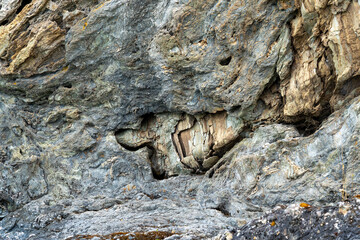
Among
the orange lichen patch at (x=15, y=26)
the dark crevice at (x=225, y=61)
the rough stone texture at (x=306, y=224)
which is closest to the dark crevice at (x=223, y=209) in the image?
the rough stone texture at (x=306, y=224)

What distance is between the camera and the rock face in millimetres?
12112

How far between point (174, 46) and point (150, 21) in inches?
71.4

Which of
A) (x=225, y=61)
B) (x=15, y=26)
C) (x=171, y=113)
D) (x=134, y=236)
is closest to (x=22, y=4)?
(x=15, y=26)

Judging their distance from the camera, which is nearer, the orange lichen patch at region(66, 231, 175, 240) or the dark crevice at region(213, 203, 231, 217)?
the orange lichen patch at region(66, 231, 175, 240)

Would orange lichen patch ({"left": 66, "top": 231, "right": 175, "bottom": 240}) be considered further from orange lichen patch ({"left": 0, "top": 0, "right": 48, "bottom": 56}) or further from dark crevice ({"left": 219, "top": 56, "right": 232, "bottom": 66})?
orange lichen patch ({"left": 0, "top": 0, "right": 48, "bottom": 56})

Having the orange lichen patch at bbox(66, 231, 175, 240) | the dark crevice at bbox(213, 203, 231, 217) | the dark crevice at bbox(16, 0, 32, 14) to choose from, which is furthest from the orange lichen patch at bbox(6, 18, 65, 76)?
the dark crevice at bbox(213, 203, 231, 217)

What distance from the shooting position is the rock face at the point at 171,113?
12.1m

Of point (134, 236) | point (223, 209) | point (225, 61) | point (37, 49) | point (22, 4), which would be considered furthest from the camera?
point (22, 4)

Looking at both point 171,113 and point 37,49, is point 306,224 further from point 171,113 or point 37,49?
point 37,49

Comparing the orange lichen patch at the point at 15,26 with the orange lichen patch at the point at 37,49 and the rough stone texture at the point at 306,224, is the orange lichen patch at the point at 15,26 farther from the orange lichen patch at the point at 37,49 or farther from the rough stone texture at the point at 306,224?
the rough stone texture at the point at 306,224

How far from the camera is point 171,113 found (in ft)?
57.1

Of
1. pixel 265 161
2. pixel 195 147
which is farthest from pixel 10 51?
pixel 265 161

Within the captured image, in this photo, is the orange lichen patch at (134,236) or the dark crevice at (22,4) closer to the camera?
the orange lichen patch at (134,236)

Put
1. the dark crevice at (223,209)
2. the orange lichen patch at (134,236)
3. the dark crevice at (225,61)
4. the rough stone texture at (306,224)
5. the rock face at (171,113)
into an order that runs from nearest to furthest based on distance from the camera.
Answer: the rough stone texture at (306,224) → the orange lichen patch at (134,236) → the rock face at (171,113) → the dark crevice at (223,209) → the dark crevice at (225,61)
